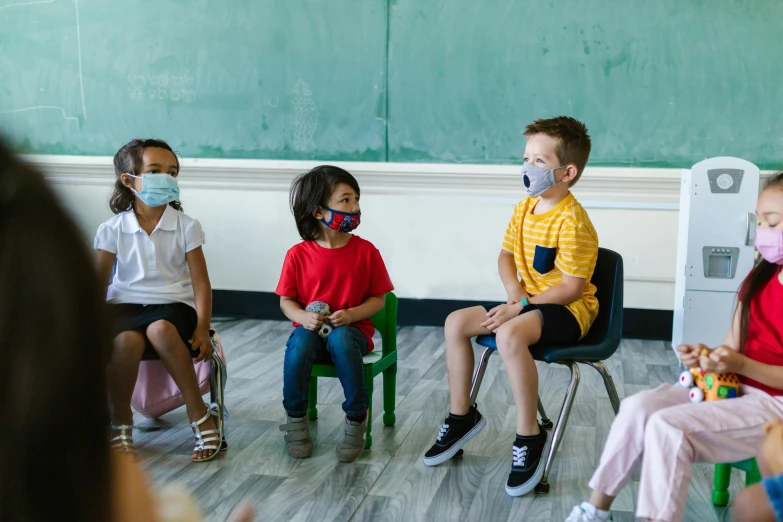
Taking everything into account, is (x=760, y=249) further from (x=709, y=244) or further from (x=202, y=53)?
(x=202, y=53)

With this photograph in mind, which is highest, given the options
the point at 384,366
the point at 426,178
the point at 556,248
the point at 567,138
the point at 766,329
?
the point at 567,138

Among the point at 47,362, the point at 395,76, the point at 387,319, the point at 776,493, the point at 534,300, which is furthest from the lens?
the point at 395,76

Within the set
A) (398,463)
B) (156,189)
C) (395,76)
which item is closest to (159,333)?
(156,189)

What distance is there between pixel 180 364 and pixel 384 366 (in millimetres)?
651

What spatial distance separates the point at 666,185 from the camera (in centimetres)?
385

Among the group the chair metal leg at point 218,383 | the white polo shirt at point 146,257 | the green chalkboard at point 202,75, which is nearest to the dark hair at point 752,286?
the chair metal leg at point 218,383

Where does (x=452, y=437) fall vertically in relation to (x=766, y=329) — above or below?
below

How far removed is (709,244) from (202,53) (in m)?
2.77

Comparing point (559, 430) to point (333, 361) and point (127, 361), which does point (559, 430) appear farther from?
point (127, 361)

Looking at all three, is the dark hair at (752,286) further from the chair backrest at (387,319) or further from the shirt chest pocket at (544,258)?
the chair backrest at (387,319)

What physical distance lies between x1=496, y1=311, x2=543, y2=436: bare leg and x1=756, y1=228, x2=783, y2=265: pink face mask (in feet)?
2.03

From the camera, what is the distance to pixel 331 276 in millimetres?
2488

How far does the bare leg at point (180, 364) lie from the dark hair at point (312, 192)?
1.68ft

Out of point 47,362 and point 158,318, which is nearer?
point 47,362
